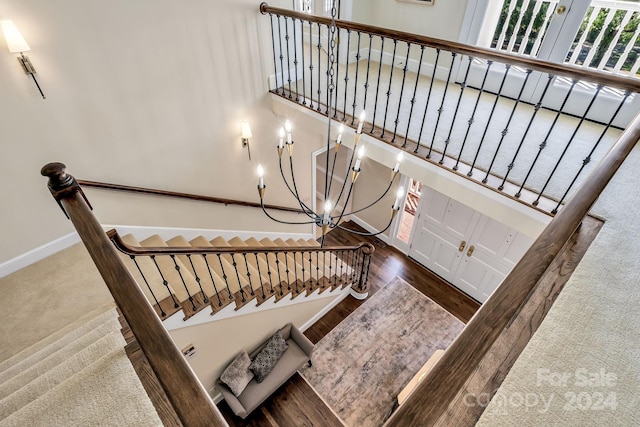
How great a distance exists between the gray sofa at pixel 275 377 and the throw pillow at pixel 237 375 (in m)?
0.10

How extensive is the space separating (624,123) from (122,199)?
5053 mm

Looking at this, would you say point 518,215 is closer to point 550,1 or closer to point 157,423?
point 550,1

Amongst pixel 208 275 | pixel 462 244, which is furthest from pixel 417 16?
pixel 208 275

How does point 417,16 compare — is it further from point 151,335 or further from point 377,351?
point 151,335

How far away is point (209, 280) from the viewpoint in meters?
3.33

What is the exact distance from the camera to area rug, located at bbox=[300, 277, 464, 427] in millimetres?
4035

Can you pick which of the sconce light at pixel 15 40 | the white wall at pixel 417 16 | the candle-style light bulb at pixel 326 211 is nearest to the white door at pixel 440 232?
the white wall at pixel 417 16

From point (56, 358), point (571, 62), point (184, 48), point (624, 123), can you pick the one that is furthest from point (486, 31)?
point (56, 358)

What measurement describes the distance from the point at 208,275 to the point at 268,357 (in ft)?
4.21

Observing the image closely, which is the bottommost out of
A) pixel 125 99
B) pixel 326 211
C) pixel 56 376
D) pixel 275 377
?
pixel 275 377

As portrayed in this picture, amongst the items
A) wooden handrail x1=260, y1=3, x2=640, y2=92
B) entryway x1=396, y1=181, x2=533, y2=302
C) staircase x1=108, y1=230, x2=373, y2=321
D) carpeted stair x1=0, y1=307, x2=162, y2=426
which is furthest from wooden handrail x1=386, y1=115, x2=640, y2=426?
entryway x1=396, y1=181, x2=533, y2=302

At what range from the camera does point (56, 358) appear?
184 cm

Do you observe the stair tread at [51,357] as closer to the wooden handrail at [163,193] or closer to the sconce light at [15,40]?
the wooden handrail at [163,193]

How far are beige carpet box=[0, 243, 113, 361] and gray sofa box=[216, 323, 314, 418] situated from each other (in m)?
1.78
